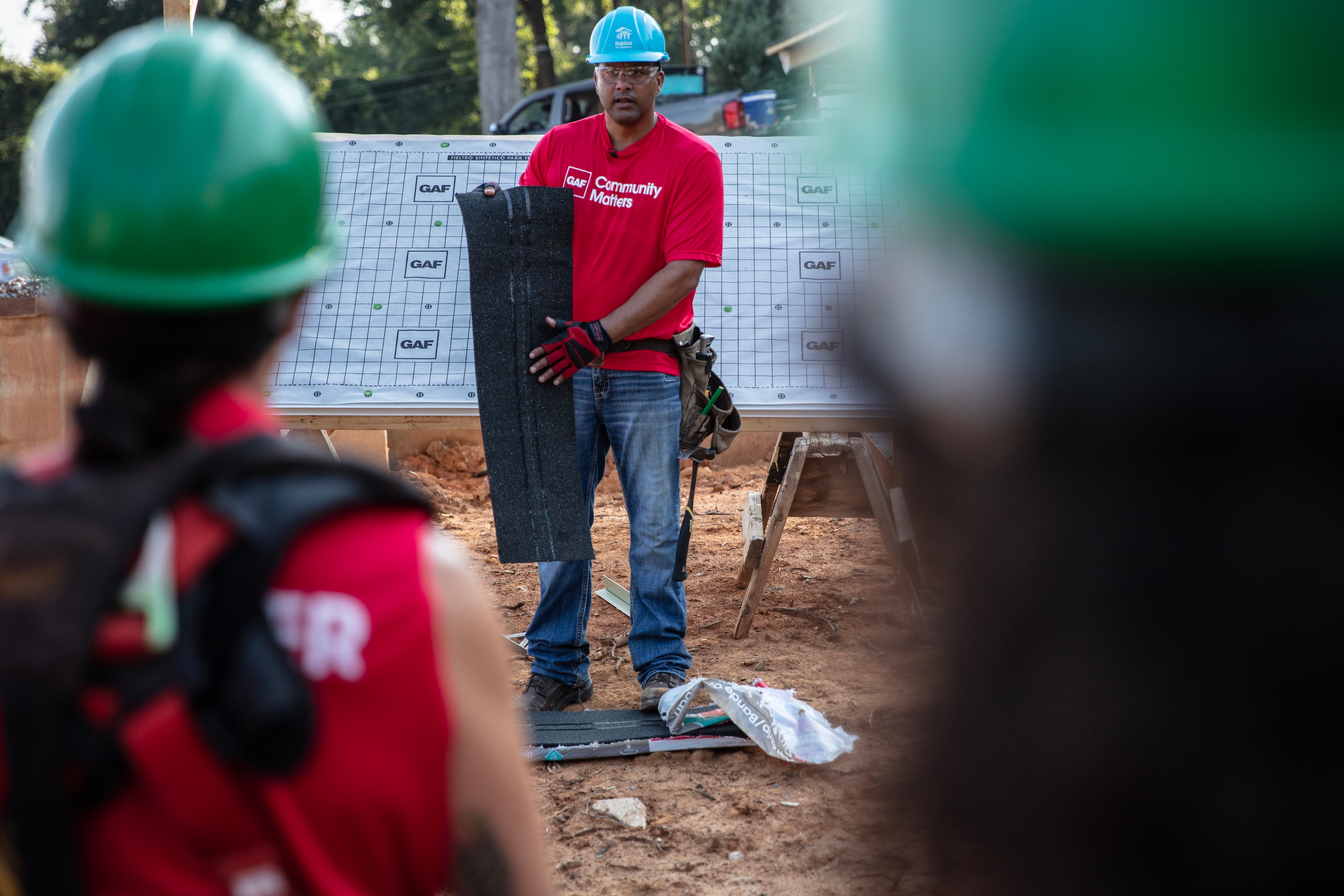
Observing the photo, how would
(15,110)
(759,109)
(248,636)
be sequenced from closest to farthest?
(248,636)
(759,109)
(15,110)

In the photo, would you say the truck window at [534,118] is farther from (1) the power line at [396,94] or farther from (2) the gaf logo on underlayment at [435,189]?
(1) the power line at [396,94]

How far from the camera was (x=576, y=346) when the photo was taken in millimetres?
3346

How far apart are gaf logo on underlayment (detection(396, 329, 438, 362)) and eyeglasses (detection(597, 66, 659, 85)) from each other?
57.6 inches

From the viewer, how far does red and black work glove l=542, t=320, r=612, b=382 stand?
3348 millimetres

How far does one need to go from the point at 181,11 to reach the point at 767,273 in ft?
8.00

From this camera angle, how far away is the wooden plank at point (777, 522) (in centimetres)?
428

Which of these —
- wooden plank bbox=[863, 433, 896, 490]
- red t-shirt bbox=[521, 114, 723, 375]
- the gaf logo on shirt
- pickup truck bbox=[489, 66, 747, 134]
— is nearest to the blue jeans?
red t-shirt bbox=[521, 114, 723, 375]

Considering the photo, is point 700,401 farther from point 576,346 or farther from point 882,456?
point 882,456

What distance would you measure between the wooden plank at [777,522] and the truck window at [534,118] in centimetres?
935

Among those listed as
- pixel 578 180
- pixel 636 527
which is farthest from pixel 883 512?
pixel 578 180

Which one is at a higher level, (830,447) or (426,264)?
(426,264)

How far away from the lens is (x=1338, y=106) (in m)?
0.56

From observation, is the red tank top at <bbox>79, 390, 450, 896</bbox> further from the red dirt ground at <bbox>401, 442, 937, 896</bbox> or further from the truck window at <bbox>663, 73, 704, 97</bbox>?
the truck window at <bbox>663, 73, 704, 97</bbox>

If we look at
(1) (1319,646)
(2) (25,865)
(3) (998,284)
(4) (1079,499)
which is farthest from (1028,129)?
(2) (25,865)
